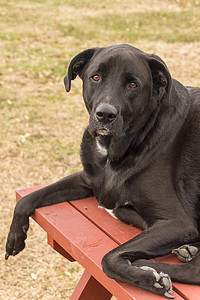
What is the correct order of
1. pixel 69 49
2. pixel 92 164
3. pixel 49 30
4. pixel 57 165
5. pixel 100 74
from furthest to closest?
1. pixel 49 30
2. pixel 69 49
3. pixel 57 165
4. pixel 92 164
5. pixel 100 74

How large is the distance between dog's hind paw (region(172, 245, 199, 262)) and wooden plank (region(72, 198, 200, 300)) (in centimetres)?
4

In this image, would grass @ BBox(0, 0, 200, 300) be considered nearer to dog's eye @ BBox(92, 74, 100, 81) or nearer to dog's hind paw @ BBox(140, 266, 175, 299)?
dog's hind paw @ BBox(140, 266, 175, 299)

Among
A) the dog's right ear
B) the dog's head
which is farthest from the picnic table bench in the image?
the dog's right ear

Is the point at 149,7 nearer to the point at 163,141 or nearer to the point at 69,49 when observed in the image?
Answer: the point at 69,49

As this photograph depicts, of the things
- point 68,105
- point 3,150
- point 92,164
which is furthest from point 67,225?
point 68,105

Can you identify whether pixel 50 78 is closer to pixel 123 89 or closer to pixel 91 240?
pixel 123 89

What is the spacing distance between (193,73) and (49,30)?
355 centimetres

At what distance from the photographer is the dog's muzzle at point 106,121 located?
8.66 ft

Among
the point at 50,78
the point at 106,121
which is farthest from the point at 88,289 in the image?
the point at 50,78

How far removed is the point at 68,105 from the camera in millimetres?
6629

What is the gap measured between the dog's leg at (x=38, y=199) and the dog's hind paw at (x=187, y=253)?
2.94 ft

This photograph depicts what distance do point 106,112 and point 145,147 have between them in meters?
0.38

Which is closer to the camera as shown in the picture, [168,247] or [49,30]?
[168,247]

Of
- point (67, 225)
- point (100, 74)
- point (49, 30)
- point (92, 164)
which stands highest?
point (100, 74)
